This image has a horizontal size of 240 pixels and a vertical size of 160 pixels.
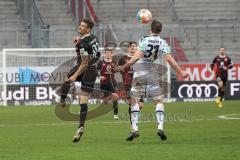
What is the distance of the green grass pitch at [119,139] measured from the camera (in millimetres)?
12609

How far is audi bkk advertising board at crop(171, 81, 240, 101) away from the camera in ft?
118

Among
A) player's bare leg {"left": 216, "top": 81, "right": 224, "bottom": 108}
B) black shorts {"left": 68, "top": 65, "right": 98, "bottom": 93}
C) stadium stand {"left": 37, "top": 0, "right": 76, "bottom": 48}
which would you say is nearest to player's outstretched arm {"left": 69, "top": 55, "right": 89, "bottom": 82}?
black shorts {"left": 68, "top": 65, "right": 98, "bottom": 93}

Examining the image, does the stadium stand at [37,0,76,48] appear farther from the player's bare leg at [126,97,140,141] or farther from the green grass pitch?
the player's bare leg at [126,97,140,141]

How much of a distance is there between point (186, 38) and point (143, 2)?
4.33 metres

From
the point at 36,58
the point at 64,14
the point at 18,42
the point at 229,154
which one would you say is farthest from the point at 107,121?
the point at 64,14

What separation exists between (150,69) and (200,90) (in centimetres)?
2092

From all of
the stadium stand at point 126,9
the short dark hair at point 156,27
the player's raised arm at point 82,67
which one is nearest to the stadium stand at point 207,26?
the stadium stand at point 126,9

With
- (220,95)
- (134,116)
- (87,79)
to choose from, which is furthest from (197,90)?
(87,79)

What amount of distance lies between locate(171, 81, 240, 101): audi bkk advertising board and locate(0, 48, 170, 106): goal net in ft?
5.70

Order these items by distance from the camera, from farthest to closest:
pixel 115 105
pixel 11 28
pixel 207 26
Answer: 1. pixel 207 26
2. pixel 11 28
3. pixel 115 105

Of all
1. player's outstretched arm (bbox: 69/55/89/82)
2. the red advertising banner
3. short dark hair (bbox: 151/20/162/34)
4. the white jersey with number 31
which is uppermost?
short dark hair (bbox: 151/20/162/34)

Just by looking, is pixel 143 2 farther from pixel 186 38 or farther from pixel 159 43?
pixel 159 43

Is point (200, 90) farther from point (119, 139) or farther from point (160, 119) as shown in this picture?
point (160, 119)

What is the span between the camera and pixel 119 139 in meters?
15.9
